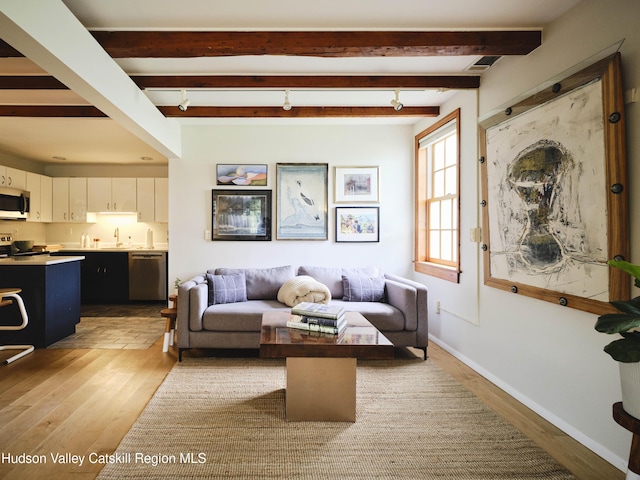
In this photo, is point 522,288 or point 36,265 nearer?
point 522,288

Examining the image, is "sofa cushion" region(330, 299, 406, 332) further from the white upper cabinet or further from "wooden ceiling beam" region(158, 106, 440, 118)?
the white upper cabinet

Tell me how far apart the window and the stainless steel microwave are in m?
5.97

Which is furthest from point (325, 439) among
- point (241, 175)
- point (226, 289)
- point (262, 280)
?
point (241, 175)

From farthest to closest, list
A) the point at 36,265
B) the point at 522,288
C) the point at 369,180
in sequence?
the point at 369,180, the point at 36,265, the point at 522,288

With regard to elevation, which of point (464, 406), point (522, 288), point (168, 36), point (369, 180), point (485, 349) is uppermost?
point (168, 36)

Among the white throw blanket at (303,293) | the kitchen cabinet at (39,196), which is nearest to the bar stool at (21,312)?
the white throw blanket at (303,293)

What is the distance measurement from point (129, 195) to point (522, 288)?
625 centimetres

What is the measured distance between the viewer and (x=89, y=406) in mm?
2297

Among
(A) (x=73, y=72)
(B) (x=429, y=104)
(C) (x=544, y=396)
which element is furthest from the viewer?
(B) (x=429, y=104)

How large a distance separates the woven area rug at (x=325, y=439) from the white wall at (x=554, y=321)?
0.35m

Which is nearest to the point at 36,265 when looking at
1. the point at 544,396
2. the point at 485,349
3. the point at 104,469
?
the point at 104,469

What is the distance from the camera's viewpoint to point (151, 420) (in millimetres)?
Answer: 2096

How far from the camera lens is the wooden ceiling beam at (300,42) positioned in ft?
7.53

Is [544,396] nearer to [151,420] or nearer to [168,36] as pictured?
[151,420]
